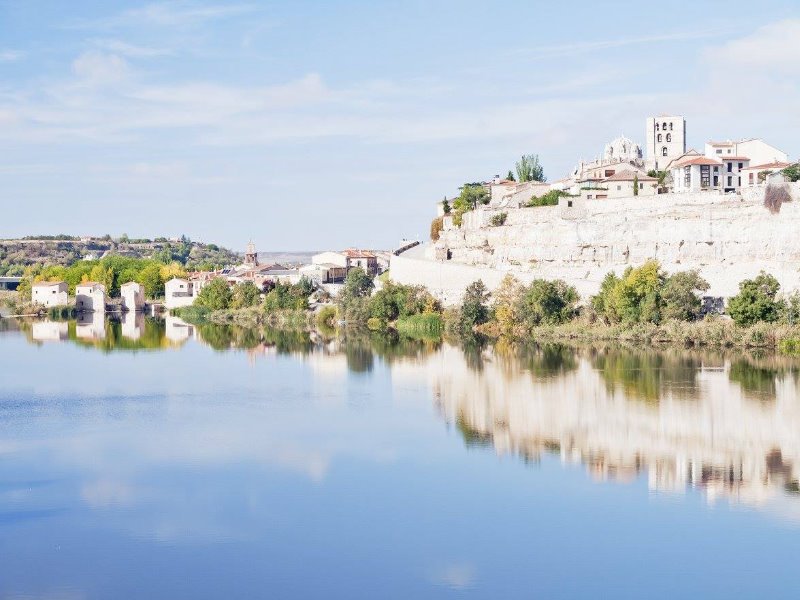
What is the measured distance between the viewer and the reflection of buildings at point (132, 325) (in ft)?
71.6

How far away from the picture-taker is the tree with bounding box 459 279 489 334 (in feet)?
65.4

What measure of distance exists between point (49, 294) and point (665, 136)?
651 inches

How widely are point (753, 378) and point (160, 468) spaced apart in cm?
666

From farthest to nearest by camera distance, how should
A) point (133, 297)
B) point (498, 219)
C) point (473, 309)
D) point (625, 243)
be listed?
point (133, 297)
point (498, 219)
point (473, 309)
point (625, 243)

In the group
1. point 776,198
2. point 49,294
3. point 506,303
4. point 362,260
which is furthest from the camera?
point 362,260

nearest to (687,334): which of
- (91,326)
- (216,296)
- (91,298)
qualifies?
(91,326)

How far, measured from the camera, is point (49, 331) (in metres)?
23.3

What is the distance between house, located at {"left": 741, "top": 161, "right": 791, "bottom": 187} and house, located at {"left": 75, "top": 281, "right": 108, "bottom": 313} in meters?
17.6

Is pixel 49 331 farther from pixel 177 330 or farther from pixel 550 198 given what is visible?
pixel 550 198

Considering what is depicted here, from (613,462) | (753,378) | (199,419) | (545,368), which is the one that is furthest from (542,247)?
(613,462)

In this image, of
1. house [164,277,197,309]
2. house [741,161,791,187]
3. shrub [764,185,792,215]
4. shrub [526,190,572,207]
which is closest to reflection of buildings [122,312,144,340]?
house [164,277,197,309]

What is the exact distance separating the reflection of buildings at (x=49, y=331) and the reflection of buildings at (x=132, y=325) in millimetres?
1127

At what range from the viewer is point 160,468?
8570 millimetres

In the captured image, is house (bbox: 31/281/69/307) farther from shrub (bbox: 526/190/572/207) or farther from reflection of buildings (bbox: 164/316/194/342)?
shrub (bbox: 526/190/572/207)
